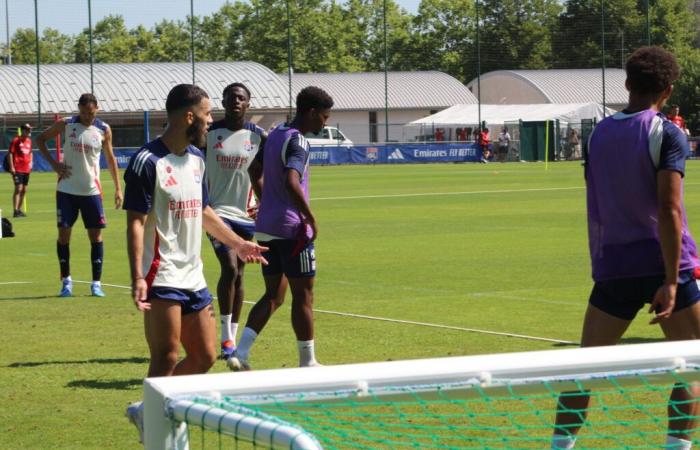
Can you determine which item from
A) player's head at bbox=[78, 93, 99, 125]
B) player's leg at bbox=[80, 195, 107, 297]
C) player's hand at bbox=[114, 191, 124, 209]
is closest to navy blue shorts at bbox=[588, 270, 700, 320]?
player's hand at bbox=[114, 191, 124, 209]

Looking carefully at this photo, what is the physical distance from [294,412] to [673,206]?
268cm

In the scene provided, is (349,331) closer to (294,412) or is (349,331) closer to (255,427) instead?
(294,412)

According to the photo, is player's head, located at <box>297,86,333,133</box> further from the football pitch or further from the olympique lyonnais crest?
→ the olympique lyonnais crest

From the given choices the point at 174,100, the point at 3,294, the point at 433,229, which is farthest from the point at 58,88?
the point at 174,100

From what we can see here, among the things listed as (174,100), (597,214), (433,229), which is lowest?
(433,229)

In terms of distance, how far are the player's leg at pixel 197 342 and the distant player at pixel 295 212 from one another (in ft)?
7.11

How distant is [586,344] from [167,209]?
2.38 m

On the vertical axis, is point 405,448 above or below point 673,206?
below

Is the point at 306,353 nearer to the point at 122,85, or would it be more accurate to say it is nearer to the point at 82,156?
the point at 82,156

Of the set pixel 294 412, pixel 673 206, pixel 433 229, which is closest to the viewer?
pixel 294 412

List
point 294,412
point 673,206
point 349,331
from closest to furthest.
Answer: point 294,412, point 673,206, point 349,331

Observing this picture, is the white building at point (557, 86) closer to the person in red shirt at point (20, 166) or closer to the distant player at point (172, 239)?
the person in red shirt at point (20, 166)

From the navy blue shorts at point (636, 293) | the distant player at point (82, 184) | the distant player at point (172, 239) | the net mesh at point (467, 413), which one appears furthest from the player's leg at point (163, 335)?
the distant player at point (82, 184)

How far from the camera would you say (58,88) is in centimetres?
7550
